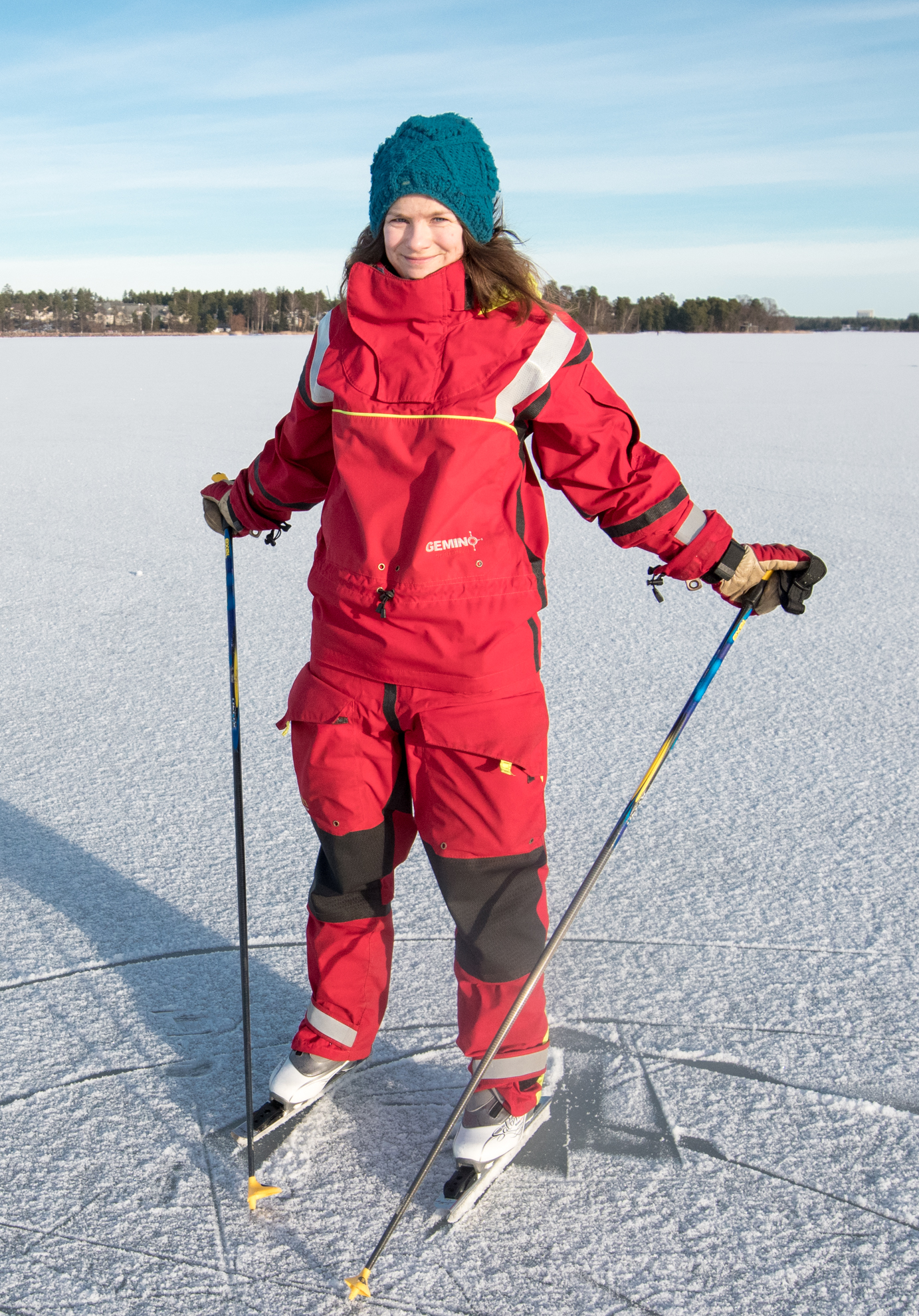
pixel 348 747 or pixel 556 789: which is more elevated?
pixel 348 747

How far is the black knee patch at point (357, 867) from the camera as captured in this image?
76.6 inches

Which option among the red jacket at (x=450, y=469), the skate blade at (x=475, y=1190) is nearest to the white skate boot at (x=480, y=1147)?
the skate blade at (x=475, y=1190)

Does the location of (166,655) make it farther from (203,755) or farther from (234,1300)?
(234,1300)

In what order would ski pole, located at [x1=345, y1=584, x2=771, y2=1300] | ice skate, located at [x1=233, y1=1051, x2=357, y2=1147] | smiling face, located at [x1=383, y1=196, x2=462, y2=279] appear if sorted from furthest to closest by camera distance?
ice skate, located at [x1=233, y1=1051, x2=357, y2=1147] → smiling face, located at [x1=383, y1=196, x2=462, y2=279] → ski pole, located at [x1=345, y1=584, x2=771, y2=1300]

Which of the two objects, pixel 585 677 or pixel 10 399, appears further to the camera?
pixel 10 399

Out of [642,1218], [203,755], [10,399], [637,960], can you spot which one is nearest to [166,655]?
[203,755]

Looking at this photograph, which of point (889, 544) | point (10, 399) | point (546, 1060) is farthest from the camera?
point (10, 399)

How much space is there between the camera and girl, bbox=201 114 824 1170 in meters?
1.74

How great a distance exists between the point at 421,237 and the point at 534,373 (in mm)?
287

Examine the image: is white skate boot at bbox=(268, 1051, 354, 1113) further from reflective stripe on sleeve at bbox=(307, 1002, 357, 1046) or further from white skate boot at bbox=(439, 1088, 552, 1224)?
white skate boot at bbox=(439, 1088, 552, 1224)

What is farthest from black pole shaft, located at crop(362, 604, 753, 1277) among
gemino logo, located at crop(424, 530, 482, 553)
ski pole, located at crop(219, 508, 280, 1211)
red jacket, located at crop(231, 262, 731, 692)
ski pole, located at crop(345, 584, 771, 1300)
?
gemino logo, located at crop(424, 530, 482, 553)

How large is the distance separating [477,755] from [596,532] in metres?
5.26

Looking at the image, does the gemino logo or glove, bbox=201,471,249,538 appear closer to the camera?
the gemino logo

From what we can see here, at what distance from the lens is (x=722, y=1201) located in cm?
180
